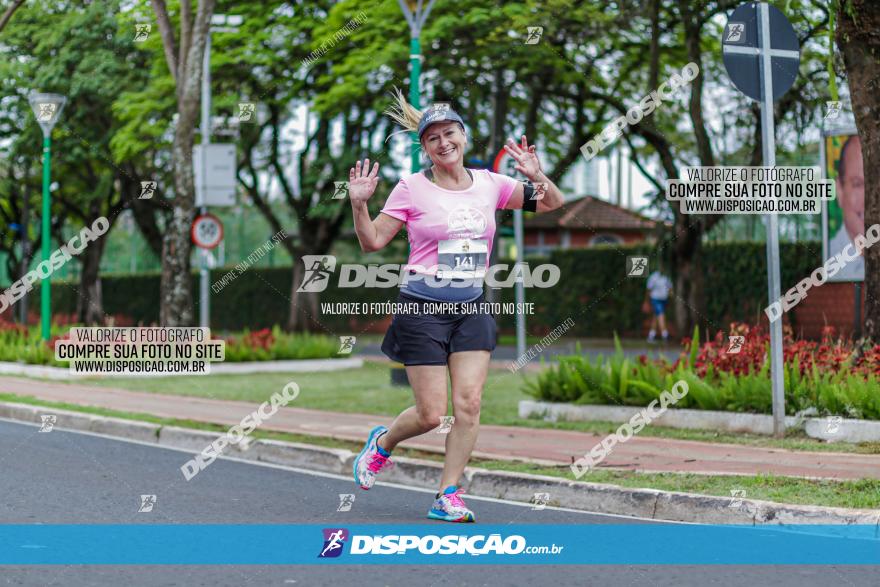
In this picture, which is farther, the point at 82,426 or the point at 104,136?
the point at 104,136

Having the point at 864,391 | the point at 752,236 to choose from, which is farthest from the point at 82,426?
the point at 752,236

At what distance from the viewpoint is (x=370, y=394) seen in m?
14.8

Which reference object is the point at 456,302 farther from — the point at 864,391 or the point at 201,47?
the point at 201,47

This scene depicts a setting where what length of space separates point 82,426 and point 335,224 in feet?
60.8

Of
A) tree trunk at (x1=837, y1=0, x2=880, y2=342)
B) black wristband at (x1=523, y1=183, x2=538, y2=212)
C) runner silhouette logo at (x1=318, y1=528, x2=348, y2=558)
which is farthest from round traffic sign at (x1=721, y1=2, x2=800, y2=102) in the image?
runner silhouette logo at (x1=318, y1=528, x2=348, y2=558)

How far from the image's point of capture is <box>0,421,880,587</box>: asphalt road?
5102 millimetres

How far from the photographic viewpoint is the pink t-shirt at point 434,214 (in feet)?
20.1

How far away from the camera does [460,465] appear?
20.7 feet

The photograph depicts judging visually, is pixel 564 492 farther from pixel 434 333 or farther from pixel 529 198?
pixel 529 198

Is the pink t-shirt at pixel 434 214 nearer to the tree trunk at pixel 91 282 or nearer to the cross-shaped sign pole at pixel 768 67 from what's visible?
the cross-shaped sign pole at pixel 768 67

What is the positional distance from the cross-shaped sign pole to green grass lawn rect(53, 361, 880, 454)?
1.94 feet

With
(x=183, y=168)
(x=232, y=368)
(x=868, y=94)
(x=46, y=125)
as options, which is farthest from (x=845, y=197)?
(x=46, y=125)

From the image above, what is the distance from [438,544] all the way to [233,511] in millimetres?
1539

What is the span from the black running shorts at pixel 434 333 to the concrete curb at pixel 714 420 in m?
3.96
